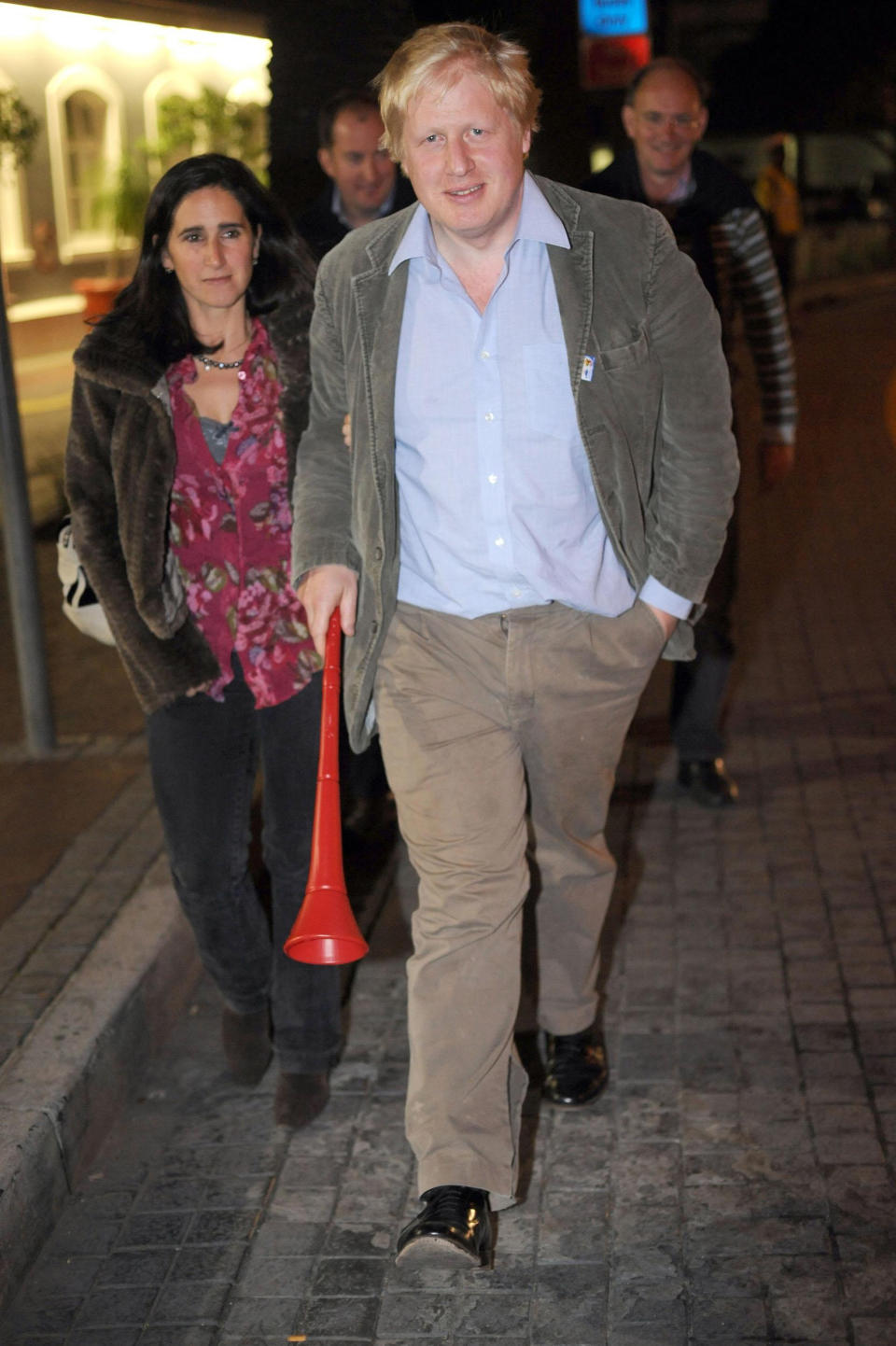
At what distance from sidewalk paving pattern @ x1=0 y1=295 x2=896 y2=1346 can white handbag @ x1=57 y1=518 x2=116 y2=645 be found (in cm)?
116

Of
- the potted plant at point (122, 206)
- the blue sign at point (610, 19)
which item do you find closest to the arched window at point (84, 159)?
the potted plant at point (122, 206)

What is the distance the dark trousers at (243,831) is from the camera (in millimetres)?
3699

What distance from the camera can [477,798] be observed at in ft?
10.5

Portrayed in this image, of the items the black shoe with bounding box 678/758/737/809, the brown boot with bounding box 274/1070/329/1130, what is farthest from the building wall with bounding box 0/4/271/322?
the brown boot with bounding box 274/1070/329/1130

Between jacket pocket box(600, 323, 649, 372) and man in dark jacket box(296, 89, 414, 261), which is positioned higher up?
man in dark jacket box(296, 89, 414, 261)

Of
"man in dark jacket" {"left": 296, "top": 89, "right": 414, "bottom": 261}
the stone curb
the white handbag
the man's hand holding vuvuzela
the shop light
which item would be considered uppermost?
the shop light

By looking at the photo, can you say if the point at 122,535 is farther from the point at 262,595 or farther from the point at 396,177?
the point at 396,177

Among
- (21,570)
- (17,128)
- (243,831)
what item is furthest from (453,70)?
(17,128)

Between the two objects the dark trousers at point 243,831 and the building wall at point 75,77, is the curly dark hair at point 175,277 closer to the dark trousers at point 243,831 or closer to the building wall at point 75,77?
the dark trousers at point 243,831

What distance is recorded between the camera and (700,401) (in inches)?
125

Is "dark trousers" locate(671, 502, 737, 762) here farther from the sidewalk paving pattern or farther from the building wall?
the building wall

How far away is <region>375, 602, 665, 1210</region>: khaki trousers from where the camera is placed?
3.17 m

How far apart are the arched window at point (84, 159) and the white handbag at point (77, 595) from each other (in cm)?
576

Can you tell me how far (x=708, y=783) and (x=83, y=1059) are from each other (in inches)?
105
